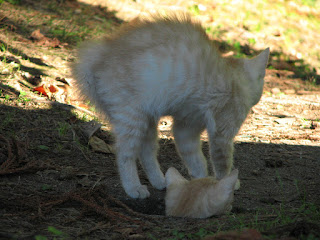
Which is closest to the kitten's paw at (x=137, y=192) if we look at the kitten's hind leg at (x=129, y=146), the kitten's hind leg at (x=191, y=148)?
the kitten's hind leg at (x=129, y=146)

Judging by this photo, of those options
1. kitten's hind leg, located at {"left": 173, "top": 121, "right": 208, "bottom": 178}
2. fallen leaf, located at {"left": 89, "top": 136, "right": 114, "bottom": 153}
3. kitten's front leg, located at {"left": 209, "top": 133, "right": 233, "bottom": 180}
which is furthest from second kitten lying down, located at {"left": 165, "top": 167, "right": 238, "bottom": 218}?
fallen leaf, located at {"left": 89, "top": 136, "right": 114, "bottom": 153}

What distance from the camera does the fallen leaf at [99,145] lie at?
3.76m

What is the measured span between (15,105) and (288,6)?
802 centimetres

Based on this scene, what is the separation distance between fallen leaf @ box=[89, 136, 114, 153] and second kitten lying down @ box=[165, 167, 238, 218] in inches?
43.4

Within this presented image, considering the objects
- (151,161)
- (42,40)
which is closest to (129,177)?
(151,161)

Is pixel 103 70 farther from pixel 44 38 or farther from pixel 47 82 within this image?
pixel 44 38

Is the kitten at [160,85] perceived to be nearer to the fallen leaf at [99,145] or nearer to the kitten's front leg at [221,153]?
the kitten's front leg at [221,153]

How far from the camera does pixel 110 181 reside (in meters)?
3.23

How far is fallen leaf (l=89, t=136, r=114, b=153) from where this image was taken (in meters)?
3.76

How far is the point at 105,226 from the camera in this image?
7.69 feet

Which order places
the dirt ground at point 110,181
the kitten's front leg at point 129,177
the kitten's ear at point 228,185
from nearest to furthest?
the dirt ground at point 110,181 → the kitten's ear at point 228,185 → the kitten's front leg at point 129,177

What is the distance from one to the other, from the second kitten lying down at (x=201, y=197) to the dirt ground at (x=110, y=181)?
91 mm

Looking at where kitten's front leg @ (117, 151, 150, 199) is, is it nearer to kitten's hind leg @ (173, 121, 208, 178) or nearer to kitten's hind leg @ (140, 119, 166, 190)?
kitten's hind leg @ (140, 119, 166, 190)

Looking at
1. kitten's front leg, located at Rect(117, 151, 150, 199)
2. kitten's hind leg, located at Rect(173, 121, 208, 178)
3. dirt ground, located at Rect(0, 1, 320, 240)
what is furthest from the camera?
kitten's hind leg, located at Rect(173, 121, 208, 178)
